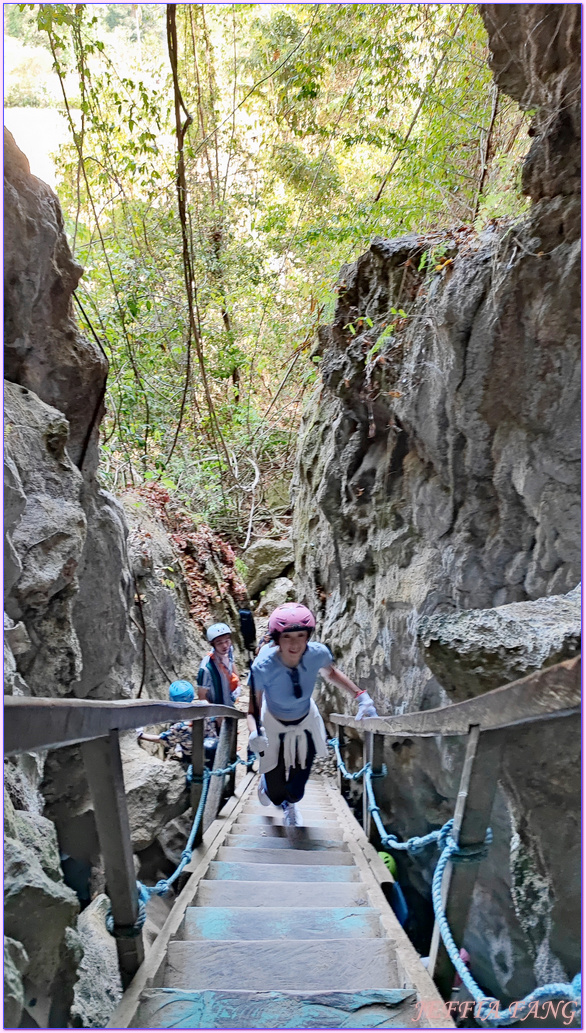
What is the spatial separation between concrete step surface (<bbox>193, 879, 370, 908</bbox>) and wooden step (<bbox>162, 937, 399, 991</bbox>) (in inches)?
22.0

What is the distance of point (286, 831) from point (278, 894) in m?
1.27

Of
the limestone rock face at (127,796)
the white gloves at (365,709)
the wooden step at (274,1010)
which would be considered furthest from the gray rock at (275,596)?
the wooden step at (274,1010)

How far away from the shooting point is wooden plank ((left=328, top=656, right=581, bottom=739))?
117 cm

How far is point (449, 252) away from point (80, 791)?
544 centimetres

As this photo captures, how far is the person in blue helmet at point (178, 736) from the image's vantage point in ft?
17.6

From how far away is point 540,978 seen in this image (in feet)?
9.12

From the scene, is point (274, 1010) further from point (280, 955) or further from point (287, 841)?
point (287, 841)

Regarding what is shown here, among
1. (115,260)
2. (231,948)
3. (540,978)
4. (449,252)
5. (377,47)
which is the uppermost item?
(377,47)

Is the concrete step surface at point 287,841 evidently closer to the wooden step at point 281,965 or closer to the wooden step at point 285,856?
the wooden step at point 285,856

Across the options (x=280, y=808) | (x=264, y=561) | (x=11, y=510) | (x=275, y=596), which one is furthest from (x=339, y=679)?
(x=264, y=561)

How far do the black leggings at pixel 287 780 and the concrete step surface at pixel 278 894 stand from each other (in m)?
1.16

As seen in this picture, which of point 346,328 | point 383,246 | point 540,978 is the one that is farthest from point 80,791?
point 383,246

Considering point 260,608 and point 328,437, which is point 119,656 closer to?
point 328,437

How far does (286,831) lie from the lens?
4.07m
